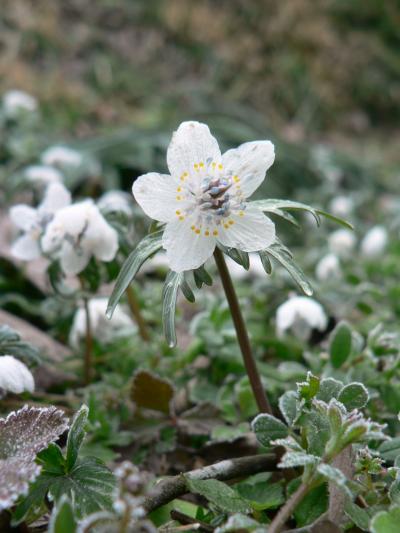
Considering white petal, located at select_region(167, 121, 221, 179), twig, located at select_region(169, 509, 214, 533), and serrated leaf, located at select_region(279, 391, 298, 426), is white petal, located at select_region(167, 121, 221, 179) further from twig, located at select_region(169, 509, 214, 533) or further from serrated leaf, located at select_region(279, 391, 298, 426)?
twig, located at select_region(169, 509, 214, 533)

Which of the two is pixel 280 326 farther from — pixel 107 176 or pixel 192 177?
pixel 107 176

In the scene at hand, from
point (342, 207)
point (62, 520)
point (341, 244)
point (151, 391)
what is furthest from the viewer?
point (342, 207)

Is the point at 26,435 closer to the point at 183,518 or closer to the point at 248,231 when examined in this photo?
the point at 183,518

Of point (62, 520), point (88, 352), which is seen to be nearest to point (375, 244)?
point (88, 352)

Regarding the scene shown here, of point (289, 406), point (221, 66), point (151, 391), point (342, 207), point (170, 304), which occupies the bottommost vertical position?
point (221, 66)

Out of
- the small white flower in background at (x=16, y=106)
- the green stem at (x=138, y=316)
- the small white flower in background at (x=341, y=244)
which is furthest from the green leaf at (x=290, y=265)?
the small white flower in background at (x=16, y=106)

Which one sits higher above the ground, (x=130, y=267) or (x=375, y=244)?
(x=130, y=267)
